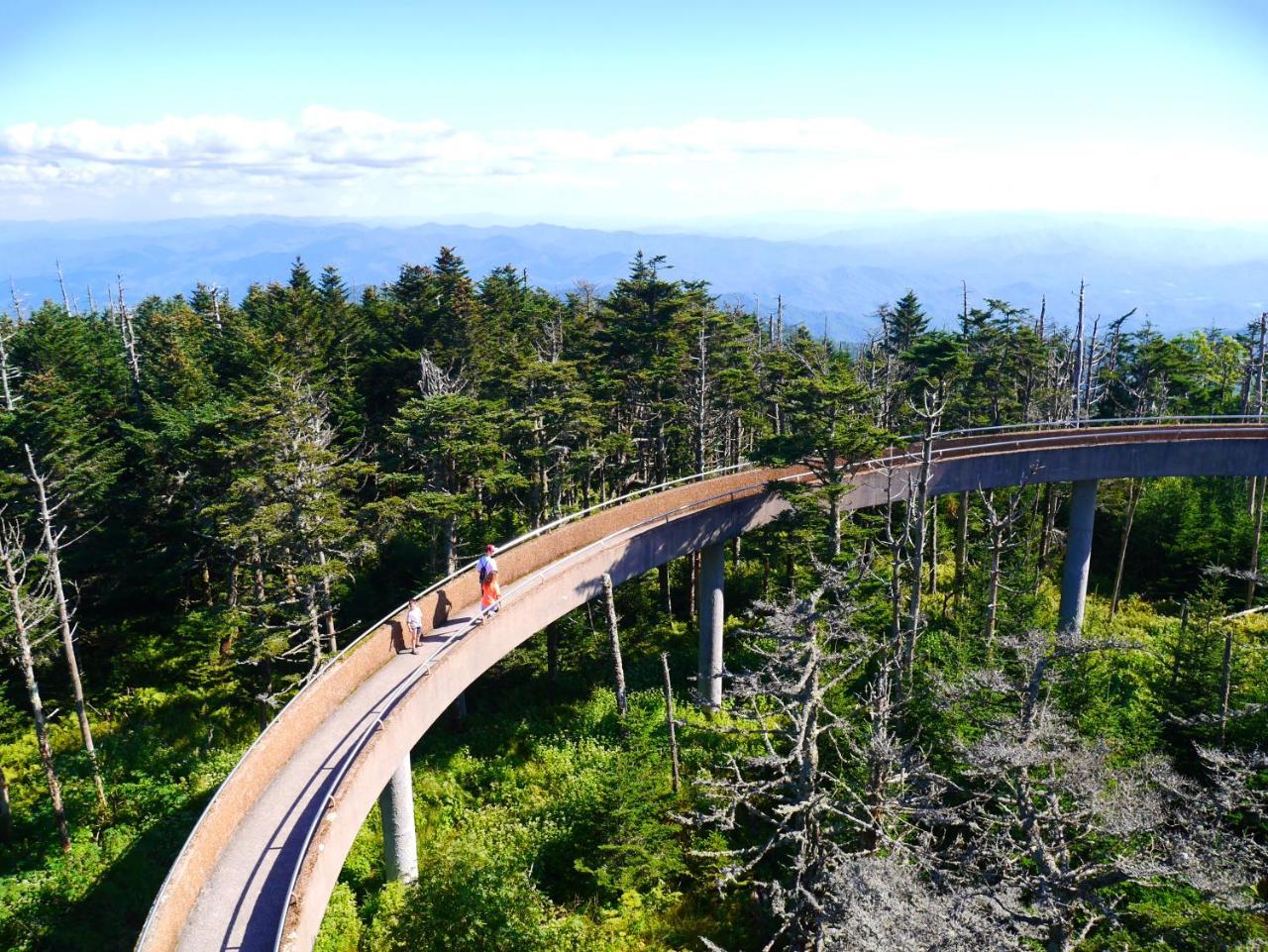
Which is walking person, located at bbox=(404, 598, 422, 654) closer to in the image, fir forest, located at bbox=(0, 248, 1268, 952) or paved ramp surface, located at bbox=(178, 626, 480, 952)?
fir forest, located at bbox=(0, 248, 1268, 952)

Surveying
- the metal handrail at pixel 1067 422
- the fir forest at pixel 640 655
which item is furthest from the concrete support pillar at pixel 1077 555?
the metal handrail at pixel 1067 422

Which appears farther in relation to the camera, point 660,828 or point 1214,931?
point 660,828

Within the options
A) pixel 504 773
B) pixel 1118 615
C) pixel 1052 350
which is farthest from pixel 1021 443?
pixel 504 773

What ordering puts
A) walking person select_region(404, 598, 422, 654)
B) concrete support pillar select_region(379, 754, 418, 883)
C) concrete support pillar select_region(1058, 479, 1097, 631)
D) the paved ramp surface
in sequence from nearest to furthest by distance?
the paved ramp surface, walking person select_region(404, 598, 422, 654), concrete support pillar select_region(379, 754, 418, 883), concrete support pillar select_region(1058, 479, 1097, 631)

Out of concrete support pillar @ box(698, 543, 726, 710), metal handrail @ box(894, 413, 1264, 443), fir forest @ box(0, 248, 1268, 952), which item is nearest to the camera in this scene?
fir forest @ box(0, 248, 1268, 952)

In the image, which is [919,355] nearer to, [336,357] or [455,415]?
[455,415]

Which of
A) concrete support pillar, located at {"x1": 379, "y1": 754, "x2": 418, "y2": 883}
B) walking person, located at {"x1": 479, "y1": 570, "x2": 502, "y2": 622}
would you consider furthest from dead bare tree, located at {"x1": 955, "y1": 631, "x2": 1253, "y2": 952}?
concrete support pillar, located at {"x1": 379, "y1": 754, "x2": 418, "y2": 883}

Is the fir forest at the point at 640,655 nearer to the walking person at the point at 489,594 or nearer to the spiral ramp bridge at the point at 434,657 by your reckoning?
the walking person at the point at 489,594
